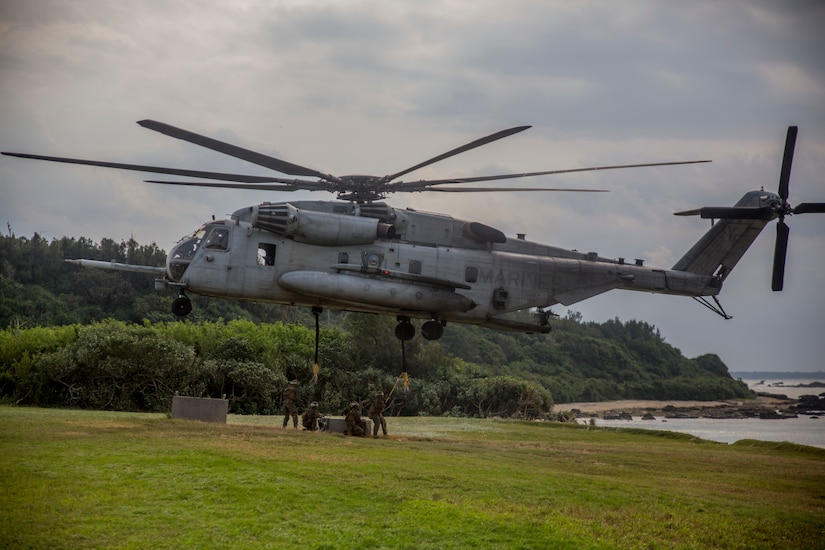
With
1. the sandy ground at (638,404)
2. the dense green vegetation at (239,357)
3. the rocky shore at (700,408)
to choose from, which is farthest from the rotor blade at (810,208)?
the sandy ground at (638,404)

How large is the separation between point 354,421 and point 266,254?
5166 millimetres

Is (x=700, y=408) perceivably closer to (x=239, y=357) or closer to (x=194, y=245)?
(x=239, y=357)

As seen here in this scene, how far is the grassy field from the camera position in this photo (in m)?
13.7

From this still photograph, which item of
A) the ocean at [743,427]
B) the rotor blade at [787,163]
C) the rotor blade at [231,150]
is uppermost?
the rotor blade at [787,163]

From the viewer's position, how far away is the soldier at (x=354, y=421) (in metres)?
23.5

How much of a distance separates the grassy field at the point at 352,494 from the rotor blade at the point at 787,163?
799 cm

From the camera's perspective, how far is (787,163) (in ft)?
79.5

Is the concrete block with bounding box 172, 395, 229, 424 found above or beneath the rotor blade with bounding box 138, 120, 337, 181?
beneath

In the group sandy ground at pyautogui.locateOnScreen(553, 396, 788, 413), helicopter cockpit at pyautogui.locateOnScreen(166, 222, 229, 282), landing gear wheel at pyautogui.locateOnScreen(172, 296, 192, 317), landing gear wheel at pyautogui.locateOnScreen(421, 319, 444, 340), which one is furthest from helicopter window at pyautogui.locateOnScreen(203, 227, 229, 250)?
sandy ground at pyautogui.locateOnScreen(553, 396, 788, 413)

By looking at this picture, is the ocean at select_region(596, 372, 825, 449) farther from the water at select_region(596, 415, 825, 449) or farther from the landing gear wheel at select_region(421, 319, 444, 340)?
the landing gear wheel at select_region(421, 319, 444, 340)

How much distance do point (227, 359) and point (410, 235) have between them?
2166cm

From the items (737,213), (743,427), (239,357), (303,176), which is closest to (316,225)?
(303,176)

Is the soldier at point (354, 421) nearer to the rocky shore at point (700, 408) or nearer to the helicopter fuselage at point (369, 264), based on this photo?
the helicopter fuselage at point (369, 264)

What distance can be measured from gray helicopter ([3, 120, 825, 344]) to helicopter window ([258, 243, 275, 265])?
0.03 metres
